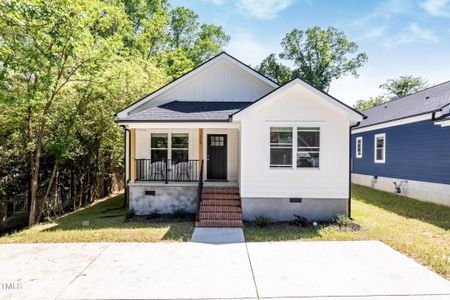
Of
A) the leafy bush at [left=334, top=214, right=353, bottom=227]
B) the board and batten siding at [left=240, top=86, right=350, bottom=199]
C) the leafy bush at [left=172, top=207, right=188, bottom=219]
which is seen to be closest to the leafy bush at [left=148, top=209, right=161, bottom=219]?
the leafy bush at [left=172, top=207, right=188, bottom=219]

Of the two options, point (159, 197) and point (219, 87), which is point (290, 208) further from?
point (219, 87)

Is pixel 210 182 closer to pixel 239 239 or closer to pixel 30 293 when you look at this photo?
pixel 239 239

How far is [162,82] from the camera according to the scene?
720 inches

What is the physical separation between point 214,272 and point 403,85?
150ft

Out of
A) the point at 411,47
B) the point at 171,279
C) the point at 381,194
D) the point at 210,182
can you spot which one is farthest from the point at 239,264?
the point at 411,47

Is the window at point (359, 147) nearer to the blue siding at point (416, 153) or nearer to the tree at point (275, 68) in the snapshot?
the blue siding at point (416, 153)

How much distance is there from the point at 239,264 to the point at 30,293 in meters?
3.47

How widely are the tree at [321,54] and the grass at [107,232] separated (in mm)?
32594

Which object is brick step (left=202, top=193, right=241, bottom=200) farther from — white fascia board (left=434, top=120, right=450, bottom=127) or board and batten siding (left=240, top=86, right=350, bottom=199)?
white fascia board (left=434, top=120, right=450, bottom=127)

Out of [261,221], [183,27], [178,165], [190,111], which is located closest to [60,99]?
[190,111]

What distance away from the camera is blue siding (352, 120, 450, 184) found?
10.9m

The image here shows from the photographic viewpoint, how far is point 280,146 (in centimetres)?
894

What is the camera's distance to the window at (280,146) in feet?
29.3

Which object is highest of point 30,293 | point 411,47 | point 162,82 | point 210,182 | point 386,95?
point 386,95
